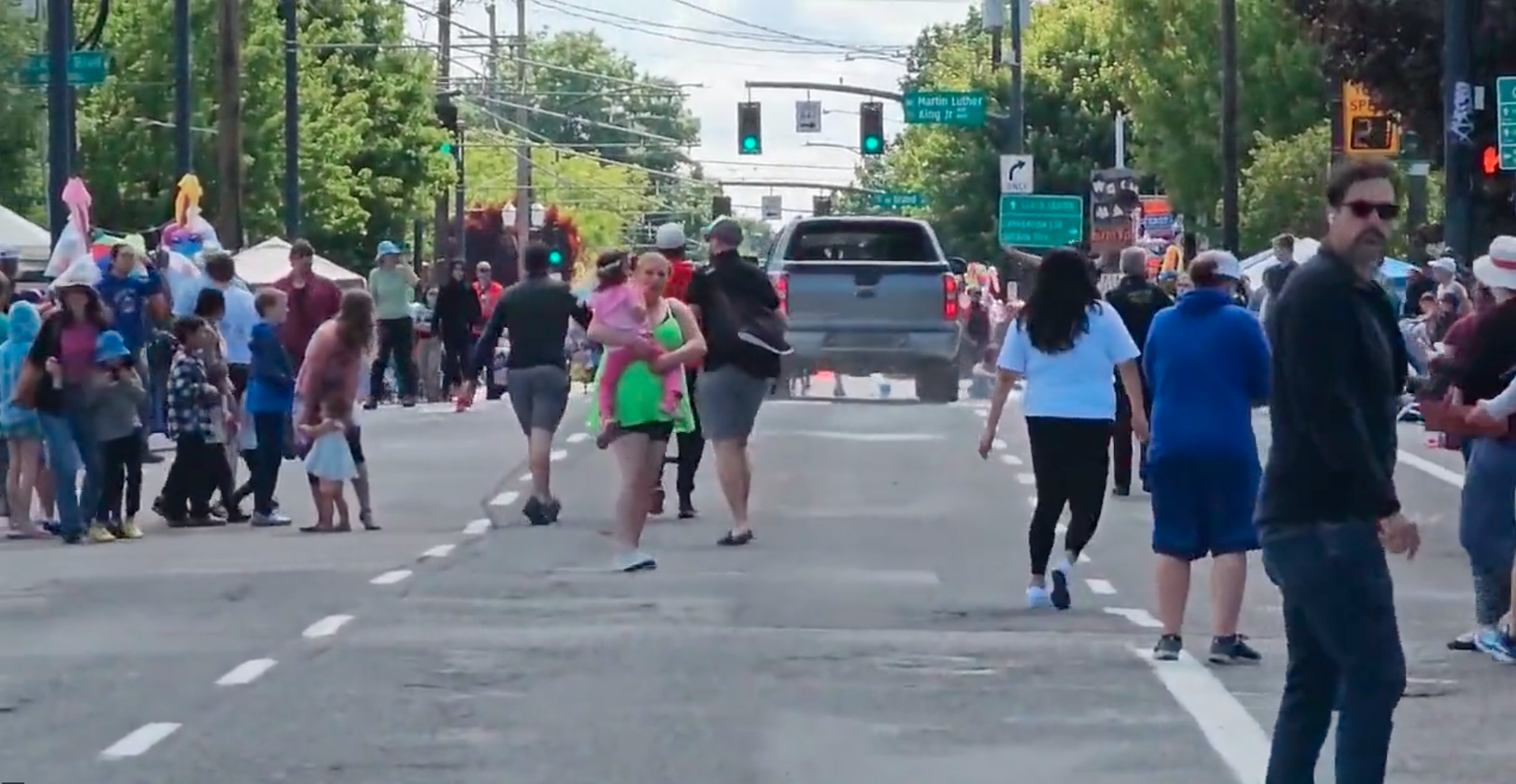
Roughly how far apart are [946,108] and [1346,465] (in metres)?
52.1

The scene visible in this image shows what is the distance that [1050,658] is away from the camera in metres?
13.4

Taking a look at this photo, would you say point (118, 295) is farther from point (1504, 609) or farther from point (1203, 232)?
point (1203, 232)

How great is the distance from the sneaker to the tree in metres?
50.1

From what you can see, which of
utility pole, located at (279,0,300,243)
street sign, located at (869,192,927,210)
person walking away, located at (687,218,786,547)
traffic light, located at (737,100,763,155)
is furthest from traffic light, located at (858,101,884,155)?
person walking away, located at (687,218,786,547)

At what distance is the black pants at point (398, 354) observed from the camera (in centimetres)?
3650

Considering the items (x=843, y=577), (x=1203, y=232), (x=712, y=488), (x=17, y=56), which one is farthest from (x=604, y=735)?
(x=1203, y=232)

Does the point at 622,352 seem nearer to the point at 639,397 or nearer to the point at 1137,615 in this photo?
the point at 639,397

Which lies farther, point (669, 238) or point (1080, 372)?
point (669, 238)

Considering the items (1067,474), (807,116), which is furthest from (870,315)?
(807,116)

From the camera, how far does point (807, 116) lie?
293 ft

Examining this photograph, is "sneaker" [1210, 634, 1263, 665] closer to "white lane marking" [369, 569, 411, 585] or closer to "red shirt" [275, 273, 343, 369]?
"white lane marking" [369, 569, 411, 585]

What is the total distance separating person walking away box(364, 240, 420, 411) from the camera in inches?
1407

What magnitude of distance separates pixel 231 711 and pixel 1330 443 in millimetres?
4945

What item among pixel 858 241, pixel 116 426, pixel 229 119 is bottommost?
pixel 116 426
